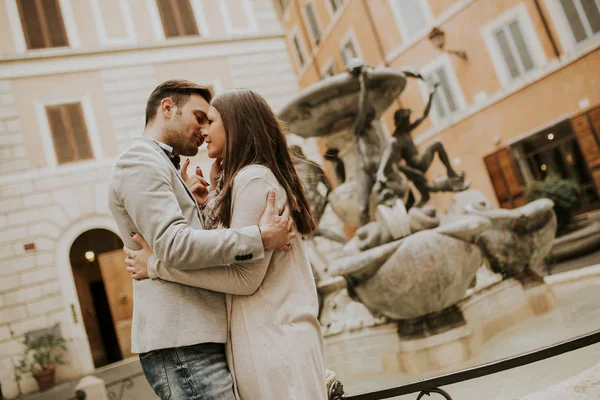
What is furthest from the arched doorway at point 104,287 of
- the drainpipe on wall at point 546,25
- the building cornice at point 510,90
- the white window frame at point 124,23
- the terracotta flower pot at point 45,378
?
the drainpipe on wall at point 546,25

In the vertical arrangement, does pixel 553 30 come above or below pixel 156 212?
above

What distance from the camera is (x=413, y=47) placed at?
32.7ft

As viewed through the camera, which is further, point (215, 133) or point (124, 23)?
point (124, 23)

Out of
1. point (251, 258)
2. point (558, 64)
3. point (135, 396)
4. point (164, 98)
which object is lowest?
point (135, 396)

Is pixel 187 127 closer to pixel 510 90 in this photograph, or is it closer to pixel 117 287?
pixel 117 287

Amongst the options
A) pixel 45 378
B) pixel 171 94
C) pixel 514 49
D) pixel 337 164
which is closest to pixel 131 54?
pixel 337 164

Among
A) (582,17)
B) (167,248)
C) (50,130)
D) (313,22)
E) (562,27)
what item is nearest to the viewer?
(167,248)

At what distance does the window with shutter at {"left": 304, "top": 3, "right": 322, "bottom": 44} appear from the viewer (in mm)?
11625

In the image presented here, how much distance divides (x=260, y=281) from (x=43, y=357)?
3.91 m

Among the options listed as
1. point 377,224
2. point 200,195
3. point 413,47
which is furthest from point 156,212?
point 413,47

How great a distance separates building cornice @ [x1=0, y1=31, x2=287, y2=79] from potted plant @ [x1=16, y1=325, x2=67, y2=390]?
10.2ft

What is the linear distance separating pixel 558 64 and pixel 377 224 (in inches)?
263

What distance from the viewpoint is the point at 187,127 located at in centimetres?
113

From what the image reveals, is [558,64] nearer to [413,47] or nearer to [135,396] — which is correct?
[413,47]
